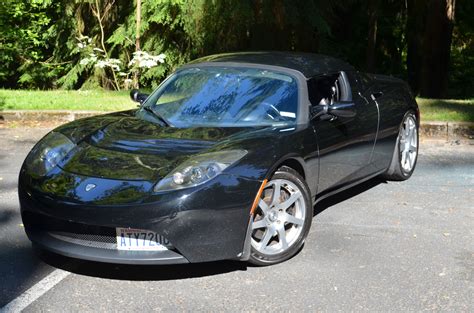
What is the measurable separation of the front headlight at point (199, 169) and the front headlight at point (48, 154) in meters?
0.92

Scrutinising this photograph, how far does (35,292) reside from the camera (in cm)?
400

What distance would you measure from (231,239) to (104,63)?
9.84 meters

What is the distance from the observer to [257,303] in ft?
12.8

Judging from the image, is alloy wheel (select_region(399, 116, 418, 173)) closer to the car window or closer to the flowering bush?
the car window

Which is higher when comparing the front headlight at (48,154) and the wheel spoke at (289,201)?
the front headlight at (48,154)

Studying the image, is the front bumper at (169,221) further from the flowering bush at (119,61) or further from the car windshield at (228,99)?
the flowering bush at (119,61)

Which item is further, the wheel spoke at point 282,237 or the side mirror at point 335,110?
the side mirror at point 335,110

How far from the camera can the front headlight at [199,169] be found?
13.4ft

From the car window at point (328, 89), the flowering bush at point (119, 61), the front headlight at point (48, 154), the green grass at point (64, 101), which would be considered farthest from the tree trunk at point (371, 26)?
the front headlight at point (48, 154)

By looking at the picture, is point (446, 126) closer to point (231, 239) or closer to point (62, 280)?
point (231, 239)

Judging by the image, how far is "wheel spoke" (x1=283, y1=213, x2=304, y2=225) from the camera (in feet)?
15.0

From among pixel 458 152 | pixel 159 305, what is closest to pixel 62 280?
pixel 159 305

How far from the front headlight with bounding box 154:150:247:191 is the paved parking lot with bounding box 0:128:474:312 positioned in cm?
62

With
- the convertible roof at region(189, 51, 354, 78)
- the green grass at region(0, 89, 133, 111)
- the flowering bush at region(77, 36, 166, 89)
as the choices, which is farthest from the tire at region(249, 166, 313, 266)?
the flowering bush at region(77, 36, 166, 89)
